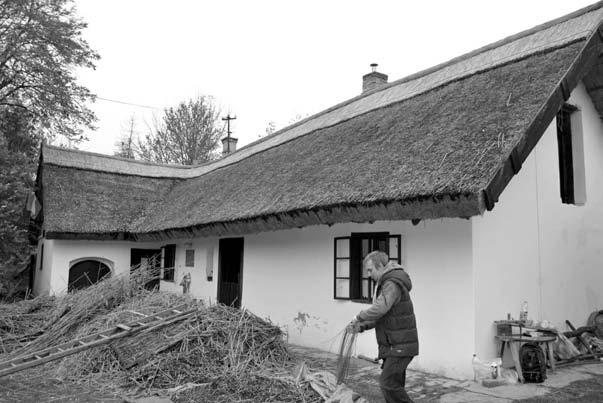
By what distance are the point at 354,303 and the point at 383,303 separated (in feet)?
11.2

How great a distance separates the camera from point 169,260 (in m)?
13.8

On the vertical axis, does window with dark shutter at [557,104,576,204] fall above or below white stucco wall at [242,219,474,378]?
above

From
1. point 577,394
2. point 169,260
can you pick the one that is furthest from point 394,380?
point 169,260

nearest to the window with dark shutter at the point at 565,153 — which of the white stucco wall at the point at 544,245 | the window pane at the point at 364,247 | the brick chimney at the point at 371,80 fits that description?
the white stucco wall at the point at 544,245

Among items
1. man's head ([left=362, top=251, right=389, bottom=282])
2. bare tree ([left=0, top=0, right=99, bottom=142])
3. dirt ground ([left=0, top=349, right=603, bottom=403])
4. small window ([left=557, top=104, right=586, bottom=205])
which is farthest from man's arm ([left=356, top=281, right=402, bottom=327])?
bare tree ([left=0, top=0, right=99, bottom=142])

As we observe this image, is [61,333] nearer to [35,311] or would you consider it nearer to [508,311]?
[35,311]

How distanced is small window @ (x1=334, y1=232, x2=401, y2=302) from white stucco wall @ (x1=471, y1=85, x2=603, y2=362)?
1436 millimetres

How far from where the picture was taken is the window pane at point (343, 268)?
24.8 ft

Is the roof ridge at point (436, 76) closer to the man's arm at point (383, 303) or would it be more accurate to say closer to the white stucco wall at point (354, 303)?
the white stucco wall at point (354, 303)

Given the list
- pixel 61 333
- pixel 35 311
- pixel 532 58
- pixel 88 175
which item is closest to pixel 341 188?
pixel 532 58

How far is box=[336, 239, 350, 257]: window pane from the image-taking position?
25.0ft

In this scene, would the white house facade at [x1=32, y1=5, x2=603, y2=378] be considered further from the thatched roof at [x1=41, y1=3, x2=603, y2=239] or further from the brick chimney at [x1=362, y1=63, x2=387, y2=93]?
the brick chimney at [x1=362, y1=63, x2=387, y2=93]

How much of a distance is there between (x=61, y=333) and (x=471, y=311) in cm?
592

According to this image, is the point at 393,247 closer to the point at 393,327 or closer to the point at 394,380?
the point at 393,327
